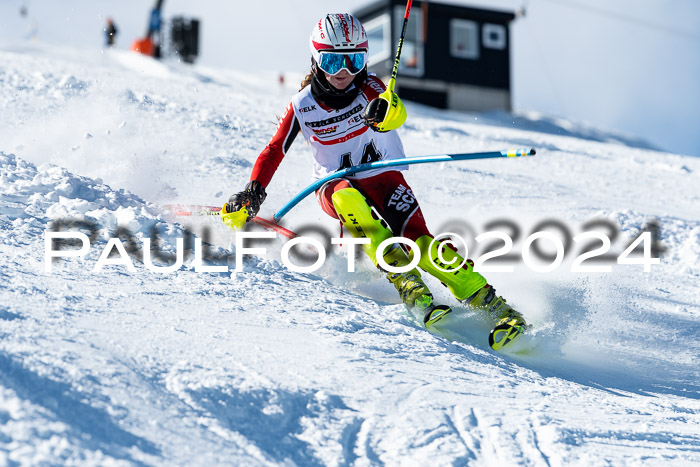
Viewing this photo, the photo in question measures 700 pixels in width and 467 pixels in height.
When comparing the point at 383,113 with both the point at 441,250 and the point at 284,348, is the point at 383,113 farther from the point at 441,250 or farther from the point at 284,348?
the point at 284,348

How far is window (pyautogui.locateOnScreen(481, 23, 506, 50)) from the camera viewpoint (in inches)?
1008

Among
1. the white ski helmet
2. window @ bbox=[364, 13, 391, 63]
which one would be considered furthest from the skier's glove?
window @ bbox=[364, 13, 391, 63]

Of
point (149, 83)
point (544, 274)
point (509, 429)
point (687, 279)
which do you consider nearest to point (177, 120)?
point (149, 83)

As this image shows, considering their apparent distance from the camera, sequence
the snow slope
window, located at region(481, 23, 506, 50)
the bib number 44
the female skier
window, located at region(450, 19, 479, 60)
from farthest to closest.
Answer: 1. window, located at region(481, 23, 506, 50)
2. window, located at region(450, 19, 479, 60)
3. the bib number 44
4. the female skier
5. the snow slope

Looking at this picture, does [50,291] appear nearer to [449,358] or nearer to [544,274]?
[449,358]

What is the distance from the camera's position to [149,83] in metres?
11.7

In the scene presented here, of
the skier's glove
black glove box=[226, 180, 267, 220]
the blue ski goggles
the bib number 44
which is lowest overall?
black glove box=[226, 180, 267, 220]

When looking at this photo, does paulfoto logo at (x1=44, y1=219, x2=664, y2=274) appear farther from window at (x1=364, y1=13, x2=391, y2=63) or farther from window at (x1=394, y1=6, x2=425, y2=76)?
window at (x1=394, y1=6, x2=425, y2=76)

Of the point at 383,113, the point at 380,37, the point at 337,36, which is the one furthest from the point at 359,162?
the point at 380,37

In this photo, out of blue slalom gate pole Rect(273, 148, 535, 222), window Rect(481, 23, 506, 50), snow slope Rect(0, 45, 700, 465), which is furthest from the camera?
window Rect(481, 23, 506, 50)

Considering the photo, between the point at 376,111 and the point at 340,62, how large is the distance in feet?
1.22

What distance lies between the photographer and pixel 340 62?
440 centimetres

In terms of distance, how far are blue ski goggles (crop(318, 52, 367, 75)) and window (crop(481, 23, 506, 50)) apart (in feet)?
72.7

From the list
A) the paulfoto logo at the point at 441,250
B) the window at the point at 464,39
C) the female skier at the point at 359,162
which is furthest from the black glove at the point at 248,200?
the window at the point at 464,39
